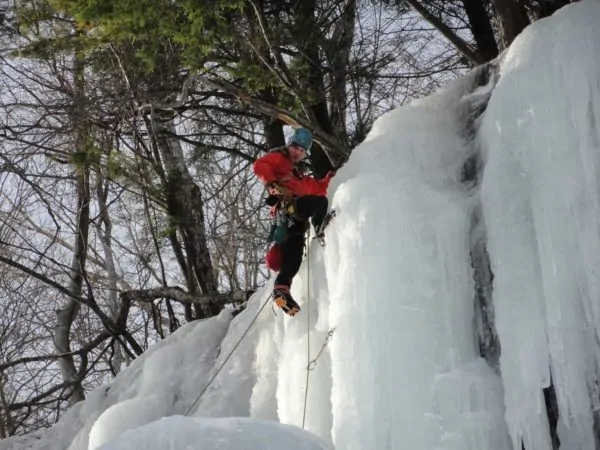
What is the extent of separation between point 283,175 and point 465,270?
4.61ft

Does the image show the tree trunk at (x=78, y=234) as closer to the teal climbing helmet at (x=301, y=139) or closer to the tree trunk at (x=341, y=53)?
the tree trunk at (x=341, y=53)

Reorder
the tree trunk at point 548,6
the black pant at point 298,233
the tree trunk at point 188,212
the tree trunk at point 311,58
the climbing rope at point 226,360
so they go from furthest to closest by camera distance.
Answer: the tree trunk at point 188,212 → the tree trunk at point 311,58 → the climbing rope at point 226,360 → the tree trunk at point 548,6 → the black pant at point 298,233

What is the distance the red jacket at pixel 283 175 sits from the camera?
14.5 ft

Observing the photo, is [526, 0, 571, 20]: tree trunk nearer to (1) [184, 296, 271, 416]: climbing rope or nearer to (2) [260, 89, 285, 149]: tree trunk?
(1) [184, 296, 271, 416]: climbing rope

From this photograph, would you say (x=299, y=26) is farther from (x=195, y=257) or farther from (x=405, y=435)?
(x=405, y=435)

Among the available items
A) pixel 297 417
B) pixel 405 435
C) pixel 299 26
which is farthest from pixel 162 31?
pixel 405 435

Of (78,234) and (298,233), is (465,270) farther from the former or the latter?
(78,234)

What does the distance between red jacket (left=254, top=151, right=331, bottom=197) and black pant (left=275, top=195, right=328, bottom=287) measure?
0.46 feet

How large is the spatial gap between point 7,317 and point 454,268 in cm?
943

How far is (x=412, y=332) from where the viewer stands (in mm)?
3438

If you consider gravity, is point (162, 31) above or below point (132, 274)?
below

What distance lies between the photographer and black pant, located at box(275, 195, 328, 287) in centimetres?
425

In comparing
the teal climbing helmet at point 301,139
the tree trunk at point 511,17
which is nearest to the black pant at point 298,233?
the teal climbing helmet at point 301,139

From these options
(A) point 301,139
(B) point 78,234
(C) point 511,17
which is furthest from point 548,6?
(B) point 78,234
